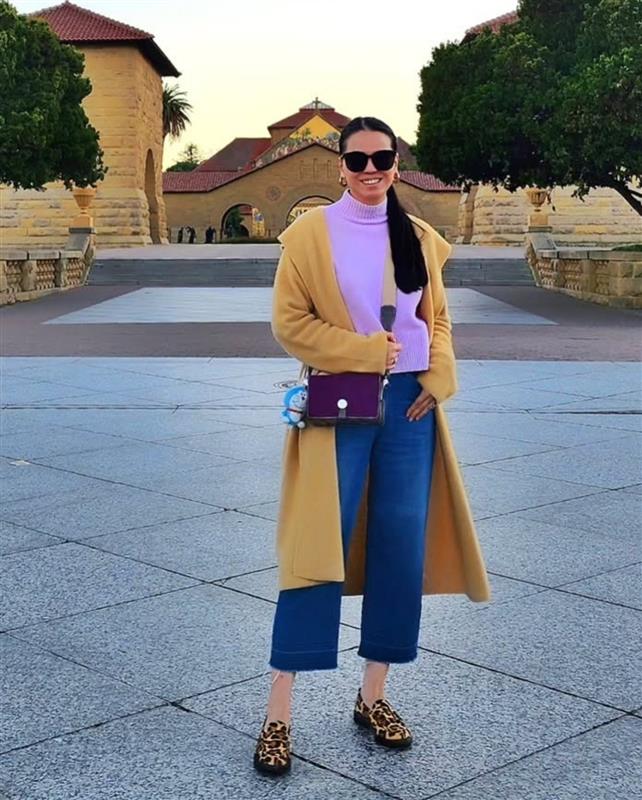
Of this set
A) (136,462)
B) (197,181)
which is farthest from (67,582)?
(197,181)

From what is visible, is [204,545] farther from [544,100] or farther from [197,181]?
[197,181]

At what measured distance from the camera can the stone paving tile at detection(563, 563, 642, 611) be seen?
5.19 meters

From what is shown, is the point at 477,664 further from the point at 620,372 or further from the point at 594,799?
the point at 620,372

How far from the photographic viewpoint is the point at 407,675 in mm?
4316

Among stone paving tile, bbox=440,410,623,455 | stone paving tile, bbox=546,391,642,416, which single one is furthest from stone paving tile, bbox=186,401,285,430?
stone paving tile, bbox=546,391,642,416

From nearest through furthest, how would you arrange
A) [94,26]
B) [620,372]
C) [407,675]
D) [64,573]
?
1. [407,675]
2. [64,573]
3. [620,372]
4. [94,26]

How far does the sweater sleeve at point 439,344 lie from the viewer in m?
3.63

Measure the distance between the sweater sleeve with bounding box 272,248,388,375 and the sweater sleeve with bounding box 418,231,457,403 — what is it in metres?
0.20

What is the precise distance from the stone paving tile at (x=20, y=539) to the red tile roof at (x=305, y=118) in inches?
3662

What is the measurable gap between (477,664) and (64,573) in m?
2.13

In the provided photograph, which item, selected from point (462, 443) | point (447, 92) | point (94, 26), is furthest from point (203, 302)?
point (94, 26)

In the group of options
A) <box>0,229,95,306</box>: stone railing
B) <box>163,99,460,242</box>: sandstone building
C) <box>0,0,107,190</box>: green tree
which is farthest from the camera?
<box>163,99,460,242</box>: sandstone building

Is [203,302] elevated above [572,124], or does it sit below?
below

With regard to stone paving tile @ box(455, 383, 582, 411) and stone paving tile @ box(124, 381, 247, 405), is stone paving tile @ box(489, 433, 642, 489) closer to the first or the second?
stone paving tile @ box(455, 383, 582, 411)
